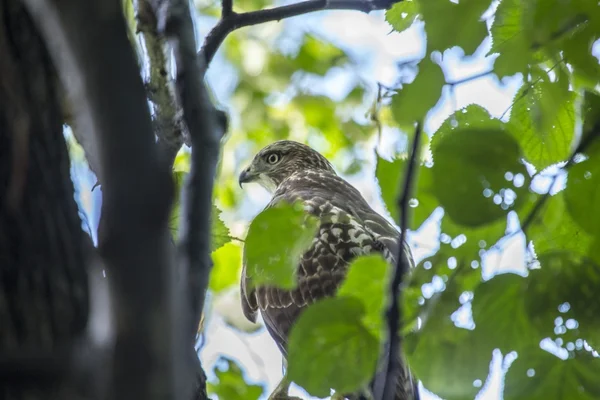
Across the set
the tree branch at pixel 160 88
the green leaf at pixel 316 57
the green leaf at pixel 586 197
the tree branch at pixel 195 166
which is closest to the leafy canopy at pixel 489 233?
the green leaf at pixel 586 197

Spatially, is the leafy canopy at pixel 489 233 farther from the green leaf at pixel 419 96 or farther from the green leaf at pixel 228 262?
the green leaf at pixel 228 262

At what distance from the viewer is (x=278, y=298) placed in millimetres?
4141

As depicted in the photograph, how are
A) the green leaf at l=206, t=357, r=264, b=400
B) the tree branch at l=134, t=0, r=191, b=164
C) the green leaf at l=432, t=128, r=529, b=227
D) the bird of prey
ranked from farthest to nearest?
1. the bird of prey
2. the green leaf at l=206, t=357, r=264, b=400
3. the tree branch at l=134, t=0, r=191, b=164
4. the green leaf at l=432, t=128, r=529, b=227

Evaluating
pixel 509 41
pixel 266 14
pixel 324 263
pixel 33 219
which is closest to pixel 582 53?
pixel 509 41

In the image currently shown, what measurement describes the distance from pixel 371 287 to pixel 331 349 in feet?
0.58

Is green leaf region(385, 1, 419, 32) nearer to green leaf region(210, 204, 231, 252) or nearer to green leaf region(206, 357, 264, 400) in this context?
green leaf region(210, 204, 231, 252)

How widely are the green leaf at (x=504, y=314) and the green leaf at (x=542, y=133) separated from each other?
334 millimetres

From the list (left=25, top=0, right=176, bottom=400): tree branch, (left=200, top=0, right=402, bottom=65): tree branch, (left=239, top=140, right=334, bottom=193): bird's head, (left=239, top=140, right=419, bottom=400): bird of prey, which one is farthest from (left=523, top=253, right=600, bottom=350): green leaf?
(left=239, top=140, right=334, bottom=193): bird's head

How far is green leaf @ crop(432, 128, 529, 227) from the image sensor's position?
1.33m

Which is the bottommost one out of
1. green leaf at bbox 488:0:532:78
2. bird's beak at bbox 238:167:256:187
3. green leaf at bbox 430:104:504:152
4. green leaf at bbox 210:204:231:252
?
bird's beak at bbox 238:167:256:187

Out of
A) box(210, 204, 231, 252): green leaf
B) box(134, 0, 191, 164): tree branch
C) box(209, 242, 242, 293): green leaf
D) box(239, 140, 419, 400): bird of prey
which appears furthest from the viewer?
box(239, 140, 419, 400): bird of prey

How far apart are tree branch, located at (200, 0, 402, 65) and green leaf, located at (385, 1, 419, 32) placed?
38 centimetres

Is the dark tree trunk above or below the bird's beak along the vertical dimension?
above

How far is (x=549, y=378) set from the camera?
144cm
